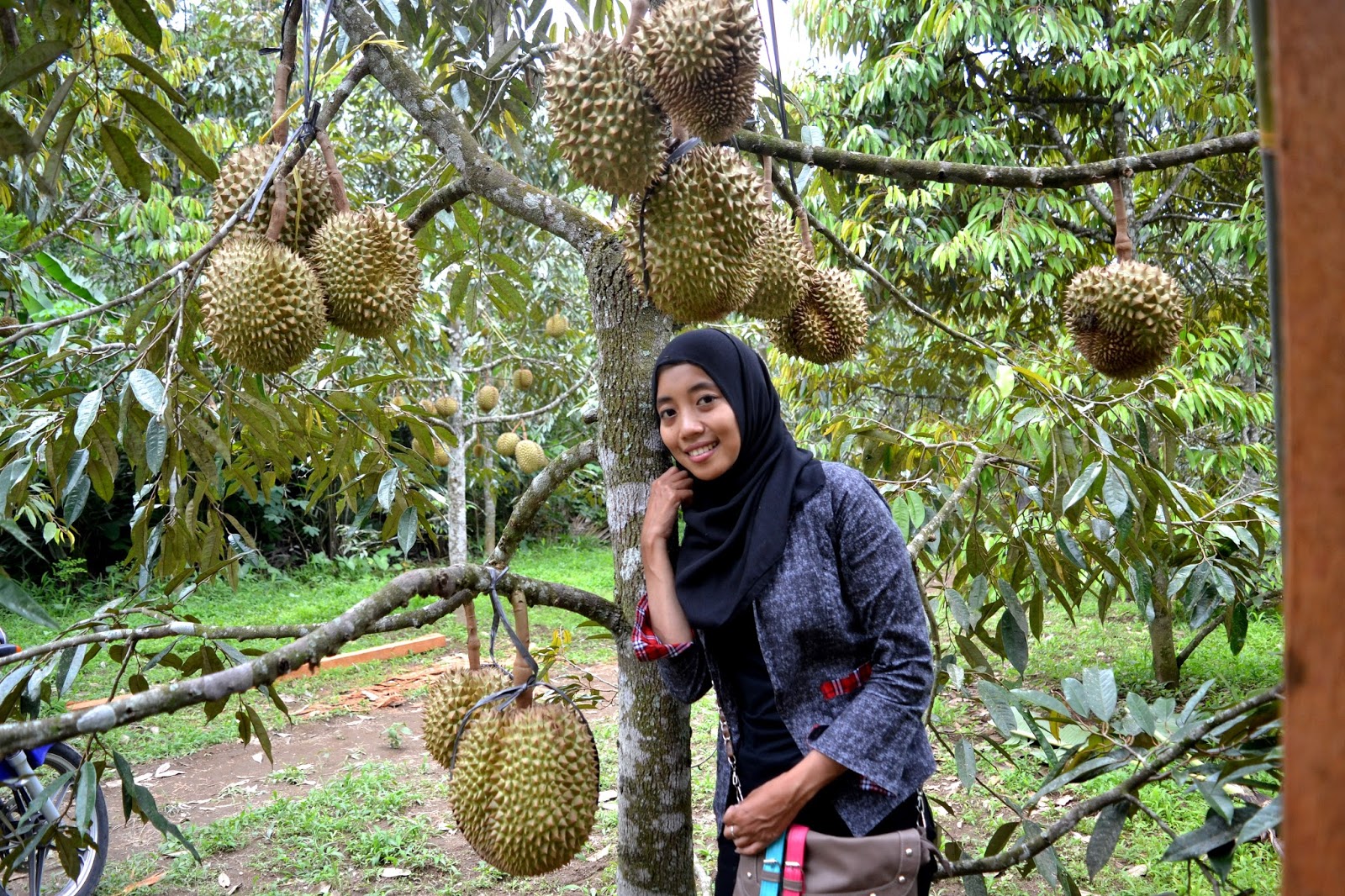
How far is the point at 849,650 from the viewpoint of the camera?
146 centimetres

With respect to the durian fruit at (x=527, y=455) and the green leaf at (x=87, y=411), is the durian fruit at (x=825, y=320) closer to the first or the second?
the green leaf at (x=87, y=411)

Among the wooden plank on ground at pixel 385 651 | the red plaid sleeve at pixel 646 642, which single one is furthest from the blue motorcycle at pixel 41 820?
the wooden plank on ground at pixel 385 651

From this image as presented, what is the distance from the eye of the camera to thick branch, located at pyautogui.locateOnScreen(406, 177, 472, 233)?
5.38 feet

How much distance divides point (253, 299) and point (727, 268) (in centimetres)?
66

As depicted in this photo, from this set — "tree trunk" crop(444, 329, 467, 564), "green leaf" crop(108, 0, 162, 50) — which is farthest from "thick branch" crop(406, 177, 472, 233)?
"tree trunk" crop(444, 329, 467, 564)

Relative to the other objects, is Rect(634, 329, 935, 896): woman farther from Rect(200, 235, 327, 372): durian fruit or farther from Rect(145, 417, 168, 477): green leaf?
Rect(145, 417, 168, 477): green leaf

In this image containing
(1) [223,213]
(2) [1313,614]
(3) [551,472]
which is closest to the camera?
(2) [1313,614]

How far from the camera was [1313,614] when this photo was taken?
0.67 feet

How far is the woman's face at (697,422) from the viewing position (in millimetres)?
1456

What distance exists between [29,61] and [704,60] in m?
0.87

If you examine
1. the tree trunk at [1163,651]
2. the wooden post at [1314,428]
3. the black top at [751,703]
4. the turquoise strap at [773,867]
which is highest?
the wooden post at [1314,428]

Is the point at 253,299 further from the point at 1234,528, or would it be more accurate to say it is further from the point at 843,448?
the point at 1234,528

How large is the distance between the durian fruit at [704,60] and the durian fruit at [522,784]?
84cm

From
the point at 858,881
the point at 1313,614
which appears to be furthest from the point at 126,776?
the point at 1313,614
